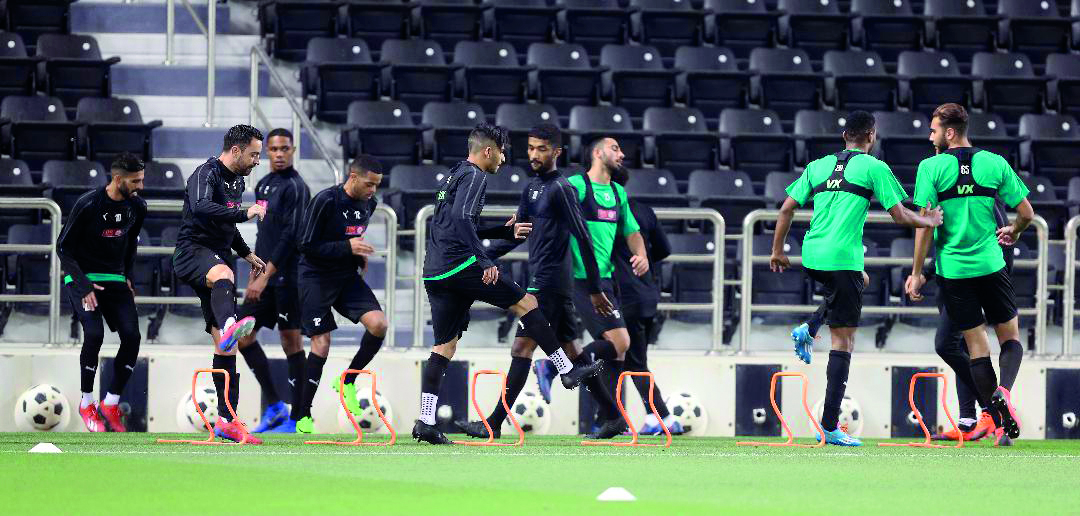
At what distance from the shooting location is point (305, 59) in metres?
16.8

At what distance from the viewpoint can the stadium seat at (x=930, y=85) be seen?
17062 millimetres

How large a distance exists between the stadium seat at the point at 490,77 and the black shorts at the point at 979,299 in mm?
7095

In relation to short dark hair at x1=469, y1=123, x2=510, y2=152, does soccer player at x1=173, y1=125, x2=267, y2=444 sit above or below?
below

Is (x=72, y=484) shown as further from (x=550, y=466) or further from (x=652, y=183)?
(x=652, y=183)

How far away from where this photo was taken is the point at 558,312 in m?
10.2

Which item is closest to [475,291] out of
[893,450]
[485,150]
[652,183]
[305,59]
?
[485,150]

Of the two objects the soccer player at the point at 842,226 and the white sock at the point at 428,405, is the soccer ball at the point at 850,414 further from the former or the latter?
the white sock at the point at 428,405

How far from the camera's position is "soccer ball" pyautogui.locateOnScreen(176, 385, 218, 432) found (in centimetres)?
1155

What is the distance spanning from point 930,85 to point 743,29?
6.98ft

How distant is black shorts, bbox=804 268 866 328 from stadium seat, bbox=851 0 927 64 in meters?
8.65

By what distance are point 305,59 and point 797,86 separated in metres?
5.08

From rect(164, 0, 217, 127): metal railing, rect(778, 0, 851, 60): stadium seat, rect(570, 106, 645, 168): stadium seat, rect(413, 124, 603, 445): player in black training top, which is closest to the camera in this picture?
rect(413, 124, 603, 445): player in black training top

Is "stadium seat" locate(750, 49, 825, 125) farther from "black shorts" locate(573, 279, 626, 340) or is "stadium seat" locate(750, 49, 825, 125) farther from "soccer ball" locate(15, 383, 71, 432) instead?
"soccer ball" locate(15, 383, 71, 432)

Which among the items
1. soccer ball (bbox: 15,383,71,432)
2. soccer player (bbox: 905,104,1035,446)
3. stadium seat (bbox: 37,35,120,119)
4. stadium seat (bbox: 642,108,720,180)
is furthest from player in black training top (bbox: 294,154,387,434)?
stadium seat (bbox: 37,35,120,119)
